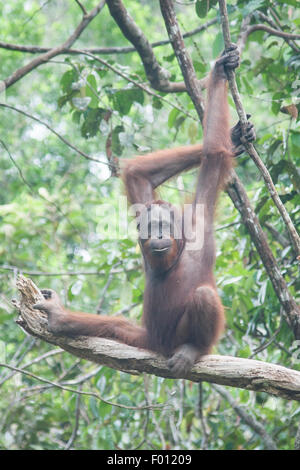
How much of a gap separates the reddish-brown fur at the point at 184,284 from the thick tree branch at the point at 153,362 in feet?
0.25

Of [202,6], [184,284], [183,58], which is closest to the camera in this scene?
[184,284]

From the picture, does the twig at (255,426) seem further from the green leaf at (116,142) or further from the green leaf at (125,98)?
the green leaf at (125,98)

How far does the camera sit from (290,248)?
4.09 metres

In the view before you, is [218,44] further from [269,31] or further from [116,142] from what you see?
[116,142]

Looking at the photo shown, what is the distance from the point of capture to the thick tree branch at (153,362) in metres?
2.82

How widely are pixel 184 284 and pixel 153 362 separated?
22.4 inches

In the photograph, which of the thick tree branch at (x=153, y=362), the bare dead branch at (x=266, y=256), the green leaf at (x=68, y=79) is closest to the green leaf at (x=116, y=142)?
the green leaf at (x=68, y=79)

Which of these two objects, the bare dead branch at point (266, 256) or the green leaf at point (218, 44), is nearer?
the bare dead branch at point (266, 256)

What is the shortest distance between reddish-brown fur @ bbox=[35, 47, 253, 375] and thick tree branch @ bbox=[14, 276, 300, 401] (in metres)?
0.08

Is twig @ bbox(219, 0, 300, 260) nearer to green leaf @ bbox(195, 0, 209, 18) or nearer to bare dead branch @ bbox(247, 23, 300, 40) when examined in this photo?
green leaf @ bbox(195, 0, 209, 18)

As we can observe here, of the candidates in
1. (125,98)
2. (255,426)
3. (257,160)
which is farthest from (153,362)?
(125,98)

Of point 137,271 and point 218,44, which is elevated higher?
point 218,44

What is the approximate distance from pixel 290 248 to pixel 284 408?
6.32 ft

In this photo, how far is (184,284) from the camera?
352cm
